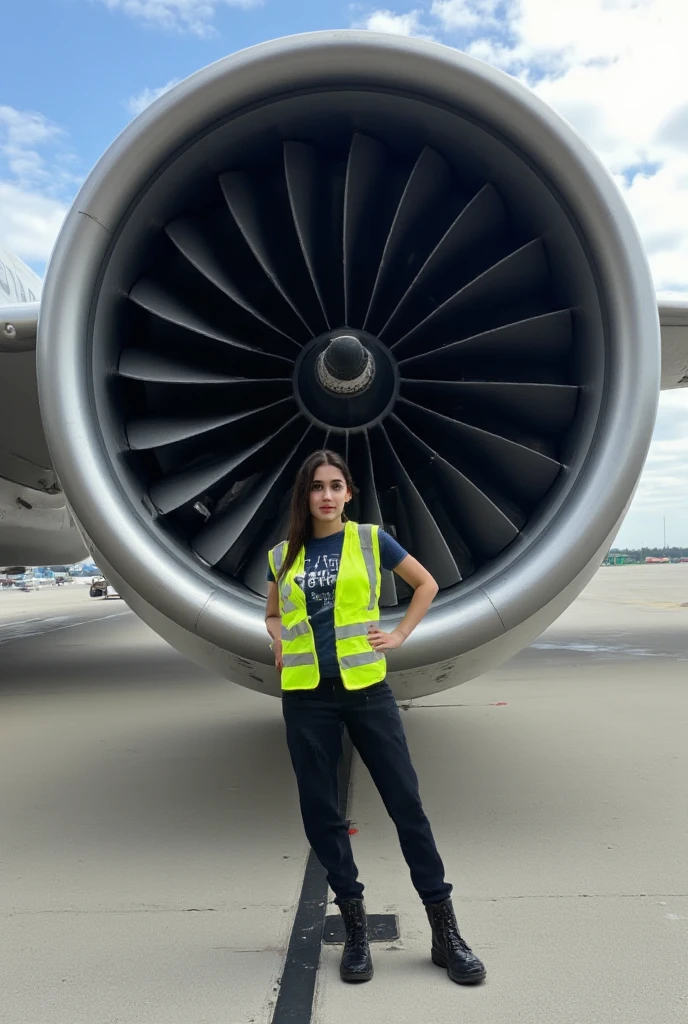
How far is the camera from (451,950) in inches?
78.3

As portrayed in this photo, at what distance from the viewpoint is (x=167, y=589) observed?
265 cm

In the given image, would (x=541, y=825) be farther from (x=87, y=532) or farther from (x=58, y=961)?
(x=87, y=532)

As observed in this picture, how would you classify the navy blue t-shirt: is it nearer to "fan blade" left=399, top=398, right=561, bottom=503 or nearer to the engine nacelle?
the engine nacelle

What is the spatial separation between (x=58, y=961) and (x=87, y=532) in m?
1.23

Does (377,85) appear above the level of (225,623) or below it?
above

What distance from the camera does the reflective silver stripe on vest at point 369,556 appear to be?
7.47 feet

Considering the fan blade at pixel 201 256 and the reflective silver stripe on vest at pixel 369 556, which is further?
the fan blade at pixel 201 256

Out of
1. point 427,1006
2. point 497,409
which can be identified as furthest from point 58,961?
point 497,409

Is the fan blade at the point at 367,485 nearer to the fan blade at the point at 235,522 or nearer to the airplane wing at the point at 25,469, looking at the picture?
the fan blade at the point at 235,522

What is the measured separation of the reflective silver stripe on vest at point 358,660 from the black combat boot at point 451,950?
0.61 m

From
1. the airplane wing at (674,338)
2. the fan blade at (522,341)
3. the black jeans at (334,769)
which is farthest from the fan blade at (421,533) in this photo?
the airplane wing at (674,338)

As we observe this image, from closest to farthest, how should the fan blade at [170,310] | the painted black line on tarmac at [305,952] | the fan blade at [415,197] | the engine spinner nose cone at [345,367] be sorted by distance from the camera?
the painted black line on tarmac at [305,952]
the engine spinner nose cone at [345,367]
the fan blade at [170,310]
the fan blade at [415,197]

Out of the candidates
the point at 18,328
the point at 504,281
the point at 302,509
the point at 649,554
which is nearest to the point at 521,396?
the point at 504,281

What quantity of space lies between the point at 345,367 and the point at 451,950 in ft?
5.97
